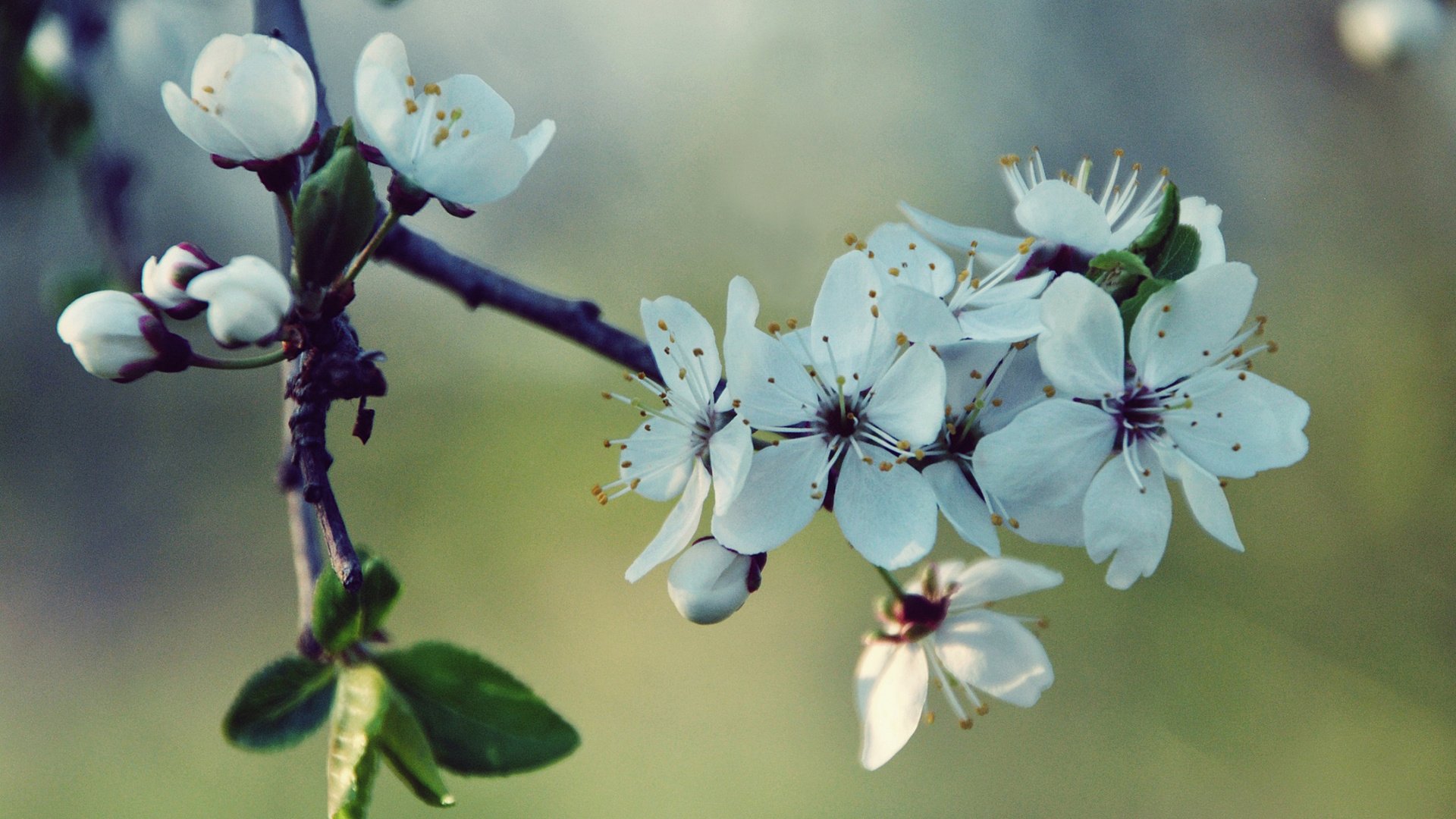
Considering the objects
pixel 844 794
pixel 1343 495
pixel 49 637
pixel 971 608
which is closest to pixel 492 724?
pixel 971 608

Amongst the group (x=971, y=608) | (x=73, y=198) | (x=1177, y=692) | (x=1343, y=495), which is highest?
(x=1343, y=495)

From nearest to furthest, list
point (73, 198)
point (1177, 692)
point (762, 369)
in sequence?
point (762, 369) → point (73, 198) → point (1177, 692)

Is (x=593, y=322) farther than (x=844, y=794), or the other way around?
(x=844, y=794)

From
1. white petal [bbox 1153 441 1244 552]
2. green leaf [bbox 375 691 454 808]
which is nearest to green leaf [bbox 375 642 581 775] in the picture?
green leaf [bbox 375 691 454 808]

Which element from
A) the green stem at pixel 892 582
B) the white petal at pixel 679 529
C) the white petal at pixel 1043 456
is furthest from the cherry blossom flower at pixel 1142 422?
the white petal at pixel 679 529

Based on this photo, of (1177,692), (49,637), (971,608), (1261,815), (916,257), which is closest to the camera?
(916,257)

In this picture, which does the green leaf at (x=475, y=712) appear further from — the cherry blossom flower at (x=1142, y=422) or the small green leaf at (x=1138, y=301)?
the small green leaf at (x=1138, y=301)

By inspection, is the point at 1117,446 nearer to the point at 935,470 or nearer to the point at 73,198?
the point at 935,470

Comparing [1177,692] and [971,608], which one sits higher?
[1177,692]
